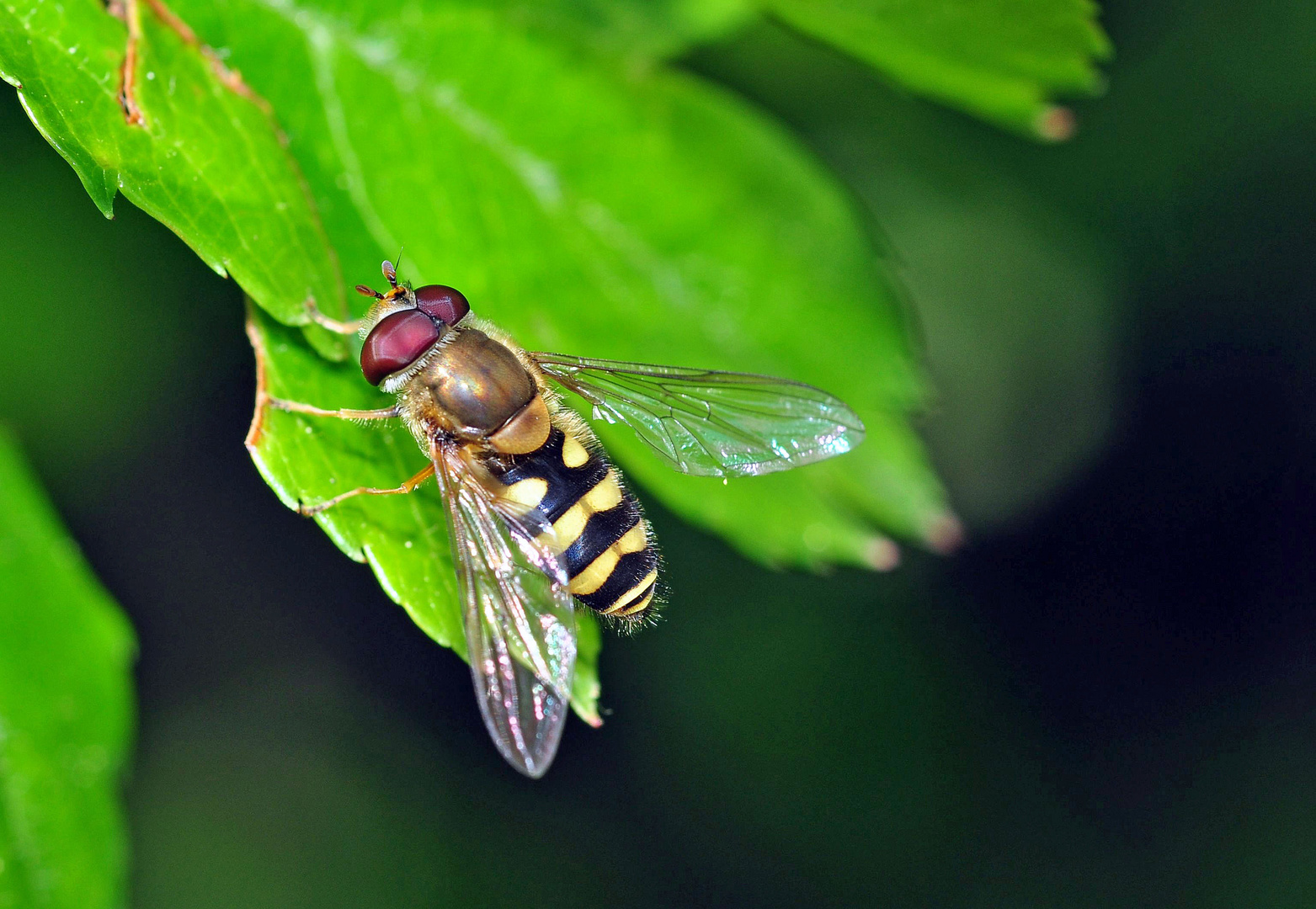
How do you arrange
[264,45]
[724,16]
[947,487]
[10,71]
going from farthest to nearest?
1. [947,487]
2. [724,16]
3. [264,45]
4. [10,71]

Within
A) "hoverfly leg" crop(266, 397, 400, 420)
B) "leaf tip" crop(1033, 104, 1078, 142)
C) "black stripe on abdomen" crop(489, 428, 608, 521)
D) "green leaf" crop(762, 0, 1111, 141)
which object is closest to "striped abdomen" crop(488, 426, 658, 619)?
"black stripe on abdomen" crop(489, 428, 608, 521)

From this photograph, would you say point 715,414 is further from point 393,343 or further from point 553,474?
point 393,343

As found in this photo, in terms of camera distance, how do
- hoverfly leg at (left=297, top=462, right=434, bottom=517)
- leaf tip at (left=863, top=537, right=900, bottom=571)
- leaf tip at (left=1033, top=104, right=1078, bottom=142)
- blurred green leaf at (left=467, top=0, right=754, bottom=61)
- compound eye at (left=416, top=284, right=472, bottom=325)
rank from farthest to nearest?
1. leaf tip at (left=863, top=537, right=900, bottom=571)
2. leaf tip at (left=1033, top=104, right=1078, bottom=142)
3. blurred green leaf at (left=467, top=0, right=754, bottom=61)
4. compound eye at (left=416, top=284, right=472, bottom=325)
5. hoverfly leg at (left=297, top=462, right=434, bottom=517)

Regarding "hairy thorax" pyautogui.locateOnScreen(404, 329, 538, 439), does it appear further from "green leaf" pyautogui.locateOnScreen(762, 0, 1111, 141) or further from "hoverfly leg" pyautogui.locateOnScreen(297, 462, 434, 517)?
"green leaf" pyautogui.locateOnScreen(762, 0, 1111, 141)

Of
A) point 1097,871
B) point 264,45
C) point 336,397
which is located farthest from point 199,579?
point 1097,871

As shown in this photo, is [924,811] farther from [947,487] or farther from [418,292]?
[418,292]

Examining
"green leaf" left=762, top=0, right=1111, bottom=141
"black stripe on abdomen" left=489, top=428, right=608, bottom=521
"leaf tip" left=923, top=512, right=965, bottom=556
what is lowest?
"leaf tip" left=923, top=512, right=965, bottom=556
